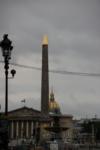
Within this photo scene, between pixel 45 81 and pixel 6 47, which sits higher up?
pixel 45 81

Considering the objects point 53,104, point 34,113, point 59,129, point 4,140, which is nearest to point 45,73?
point 59,129

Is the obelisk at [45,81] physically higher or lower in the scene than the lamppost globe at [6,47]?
higher

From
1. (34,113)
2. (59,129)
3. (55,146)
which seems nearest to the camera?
(55,146)

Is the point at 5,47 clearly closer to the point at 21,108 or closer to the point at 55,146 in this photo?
the point at 55,146

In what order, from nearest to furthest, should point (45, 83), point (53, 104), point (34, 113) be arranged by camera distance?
point (45, 83) < point (53, 104) < point (34, 113)

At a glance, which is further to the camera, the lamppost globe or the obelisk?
the obelisk

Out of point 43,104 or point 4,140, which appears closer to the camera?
point 4,140

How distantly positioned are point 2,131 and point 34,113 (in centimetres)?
16317

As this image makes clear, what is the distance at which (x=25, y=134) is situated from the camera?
17512 centimetres

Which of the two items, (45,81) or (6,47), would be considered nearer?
(6,47)

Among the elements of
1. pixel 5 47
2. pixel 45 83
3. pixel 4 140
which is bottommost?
pixel 4 140

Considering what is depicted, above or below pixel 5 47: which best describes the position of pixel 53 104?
above

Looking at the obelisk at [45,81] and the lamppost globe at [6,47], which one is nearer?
the lamppost globe at [6,47]

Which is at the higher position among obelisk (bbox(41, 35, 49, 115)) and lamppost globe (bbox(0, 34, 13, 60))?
obelisk (bbox(41, 35, 49, 115))
